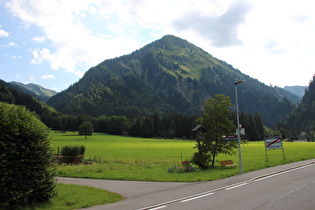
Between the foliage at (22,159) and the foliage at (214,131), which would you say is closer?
the foliage at (22,159)

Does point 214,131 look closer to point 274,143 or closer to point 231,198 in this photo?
point 274,143

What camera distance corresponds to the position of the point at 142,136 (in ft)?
524

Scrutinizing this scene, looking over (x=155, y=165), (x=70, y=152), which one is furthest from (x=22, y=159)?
(x=70, y=152)

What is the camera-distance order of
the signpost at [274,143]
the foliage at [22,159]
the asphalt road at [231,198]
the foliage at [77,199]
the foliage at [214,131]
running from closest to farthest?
the foliage at [22,159]
the asphalt road at [231,198]
the foliage at [77,199]
the foliage at [214,131]
the signpost at [274,143]

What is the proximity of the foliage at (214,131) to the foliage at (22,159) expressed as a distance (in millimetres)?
17513

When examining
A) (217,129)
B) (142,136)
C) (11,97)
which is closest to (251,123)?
(142,136)

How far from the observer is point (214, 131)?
1074 inches

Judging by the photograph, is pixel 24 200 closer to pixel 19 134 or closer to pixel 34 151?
pixel 34 151

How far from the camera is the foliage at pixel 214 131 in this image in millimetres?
26797

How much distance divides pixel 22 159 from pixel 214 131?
20.3m

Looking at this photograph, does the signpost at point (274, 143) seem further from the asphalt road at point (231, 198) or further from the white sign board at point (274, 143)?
the asphalt road at point (231, 198)

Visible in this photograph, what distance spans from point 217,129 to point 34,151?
19.8 meters

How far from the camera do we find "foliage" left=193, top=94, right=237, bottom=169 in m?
26.8

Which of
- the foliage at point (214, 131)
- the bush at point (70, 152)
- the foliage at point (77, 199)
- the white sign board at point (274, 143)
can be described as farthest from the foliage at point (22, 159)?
the white sign board at point (274, 143)
